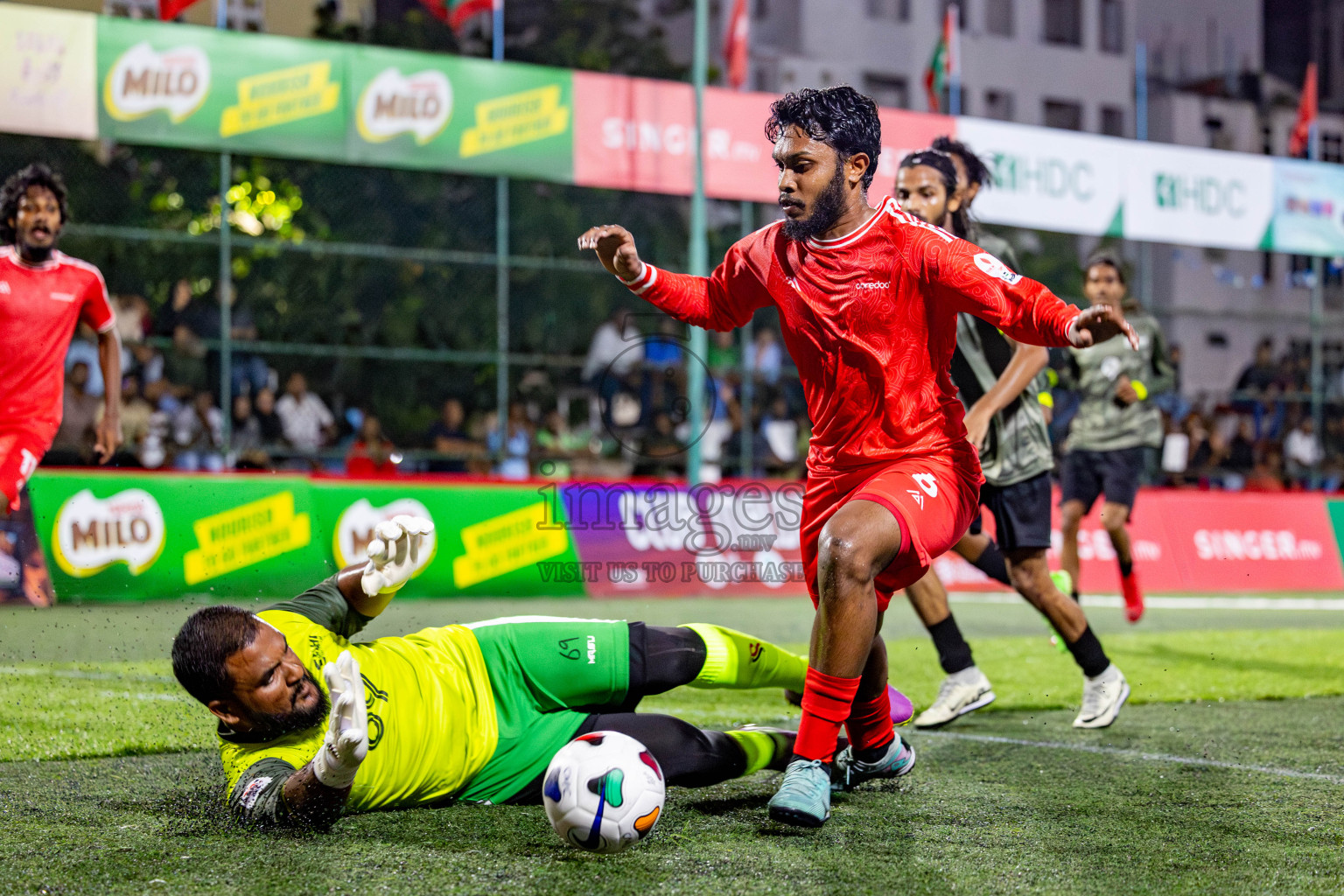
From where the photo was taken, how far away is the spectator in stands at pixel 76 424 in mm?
12250

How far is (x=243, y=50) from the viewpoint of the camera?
13406 mm

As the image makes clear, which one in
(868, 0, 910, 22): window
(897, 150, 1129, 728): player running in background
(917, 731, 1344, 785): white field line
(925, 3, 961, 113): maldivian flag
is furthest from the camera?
(868, 0, 910, 22): window

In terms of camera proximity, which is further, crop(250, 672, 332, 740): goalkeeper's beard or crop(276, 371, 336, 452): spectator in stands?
crop(276, 371, 336, 452): spectator in stands

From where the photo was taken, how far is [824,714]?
401 cm

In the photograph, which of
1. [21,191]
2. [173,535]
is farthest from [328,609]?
[173,535]

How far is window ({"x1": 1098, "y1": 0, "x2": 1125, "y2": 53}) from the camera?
4241cm

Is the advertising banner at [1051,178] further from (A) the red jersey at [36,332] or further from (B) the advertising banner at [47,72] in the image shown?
(A) the red jersey at [36,332]

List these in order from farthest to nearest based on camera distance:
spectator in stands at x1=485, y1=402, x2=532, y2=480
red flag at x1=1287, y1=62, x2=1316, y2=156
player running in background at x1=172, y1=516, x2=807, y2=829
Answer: red flag at x1=1287, y1=62, x2=1316, y2=156
spectator in stands at x1=485, y1=402, x2=532, y2=480
player running in background at x1=172, y1=516, x2=807, y2=829

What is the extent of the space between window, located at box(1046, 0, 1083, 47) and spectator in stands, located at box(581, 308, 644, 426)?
29326mm

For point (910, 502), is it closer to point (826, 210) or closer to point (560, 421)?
point (826, 210)

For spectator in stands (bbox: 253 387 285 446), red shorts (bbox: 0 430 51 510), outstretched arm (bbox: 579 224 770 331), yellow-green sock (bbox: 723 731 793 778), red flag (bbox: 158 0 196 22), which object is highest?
red flag (bbox: 158 0 196 22)

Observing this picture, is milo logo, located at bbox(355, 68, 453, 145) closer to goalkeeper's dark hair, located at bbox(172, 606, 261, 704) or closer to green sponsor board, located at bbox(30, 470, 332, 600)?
green sponsor board, located at bbox(30, 470, 332, 600)

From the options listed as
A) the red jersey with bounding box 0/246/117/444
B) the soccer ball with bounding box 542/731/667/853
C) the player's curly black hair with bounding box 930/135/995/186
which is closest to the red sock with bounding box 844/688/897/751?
the soccer ball with bounding box 542/731/667/853

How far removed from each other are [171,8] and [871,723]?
41.9 ft
